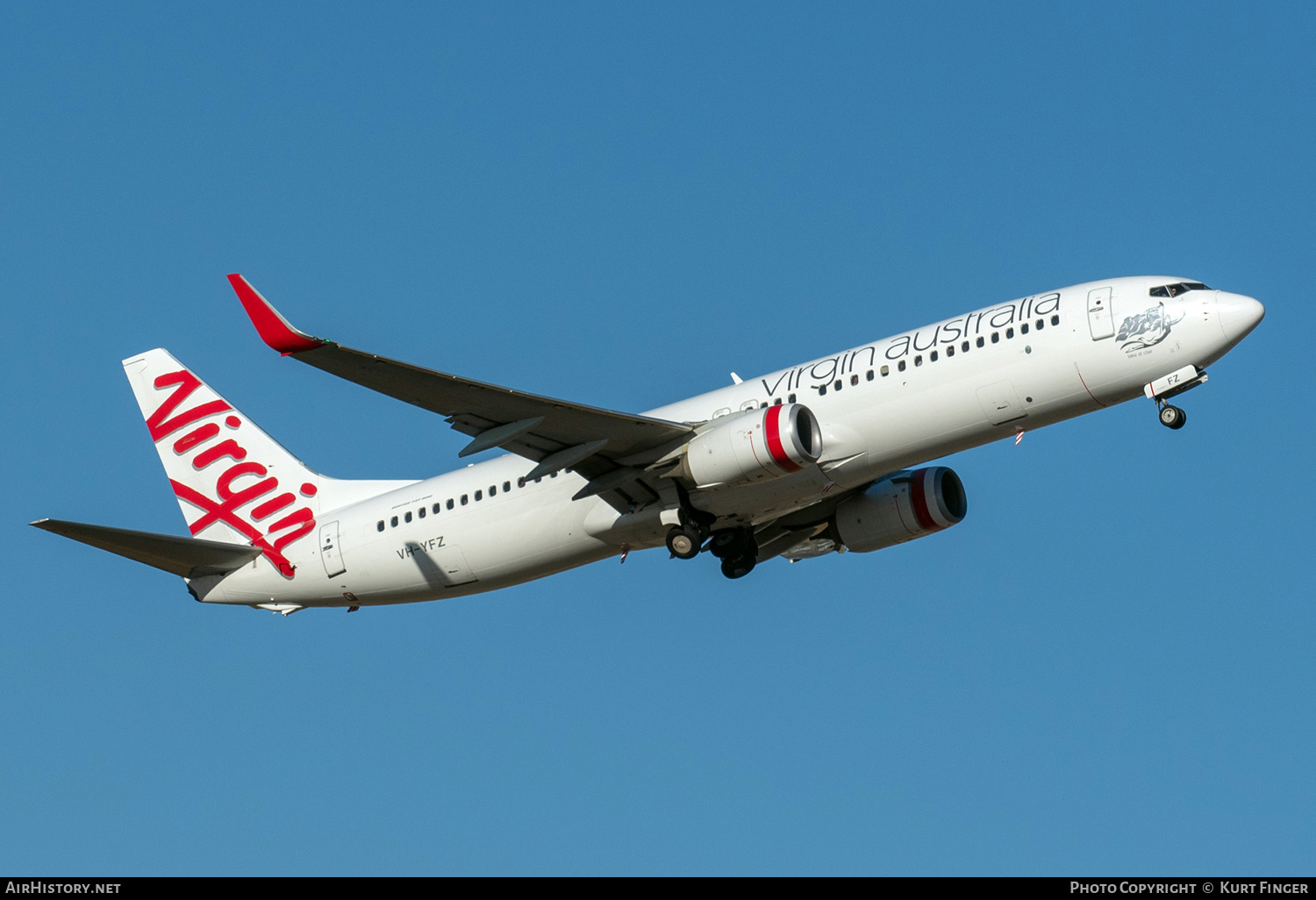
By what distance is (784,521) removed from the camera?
3634 centimetres

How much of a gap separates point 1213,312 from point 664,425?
11.3 meters

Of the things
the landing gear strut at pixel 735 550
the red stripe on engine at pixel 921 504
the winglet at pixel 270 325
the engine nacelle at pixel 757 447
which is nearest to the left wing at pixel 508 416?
the winglet at pixel 270 325

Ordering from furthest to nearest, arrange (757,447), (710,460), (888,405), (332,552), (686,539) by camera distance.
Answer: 1. (332,552)
2. (686,539)
3. (710,460)
4. (888,405)
5. (757,447)

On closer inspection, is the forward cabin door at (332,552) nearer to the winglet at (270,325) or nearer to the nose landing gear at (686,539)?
the nose landing gear at (686,539)

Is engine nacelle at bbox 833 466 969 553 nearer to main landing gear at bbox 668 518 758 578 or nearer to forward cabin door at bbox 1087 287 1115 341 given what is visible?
main landing gear at bbox 668 518 758 578

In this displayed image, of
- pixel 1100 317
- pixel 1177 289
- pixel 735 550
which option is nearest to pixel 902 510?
pixel 735 550

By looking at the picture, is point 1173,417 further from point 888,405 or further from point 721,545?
point 721,545

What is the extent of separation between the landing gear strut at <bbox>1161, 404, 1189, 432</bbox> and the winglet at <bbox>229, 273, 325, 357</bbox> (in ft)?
54.9

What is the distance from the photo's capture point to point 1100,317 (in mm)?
29828

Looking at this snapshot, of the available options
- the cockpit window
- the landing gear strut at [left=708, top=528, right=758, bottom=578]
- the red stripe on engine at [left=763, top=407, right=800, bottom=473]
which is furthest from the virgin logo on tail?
the cockpit window

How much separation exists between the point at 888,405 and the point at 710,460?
3842 millimetres

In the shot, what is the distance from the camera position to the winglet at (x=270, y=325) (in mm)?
26188

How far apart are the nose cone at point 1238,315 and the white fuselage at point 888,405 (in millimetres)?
25
